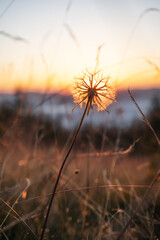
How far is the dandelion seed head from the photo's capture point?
928 millimetres

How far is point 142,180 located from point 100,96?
2.99 m

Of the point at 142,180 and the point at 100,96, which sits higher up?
the point at 100,96

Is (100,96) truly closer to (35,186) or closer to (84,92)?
(84,92)

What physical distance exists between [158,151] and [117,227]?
354 centimetres

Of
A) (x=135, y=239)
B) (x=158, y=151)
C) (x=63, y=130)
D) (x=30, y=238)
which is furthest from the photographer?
(x=158, y=151)

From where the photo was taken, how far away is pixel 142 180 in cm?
358

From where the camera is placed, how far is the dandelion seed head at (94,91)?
3.05 ft

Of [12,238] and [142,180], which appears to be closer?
[12,238]

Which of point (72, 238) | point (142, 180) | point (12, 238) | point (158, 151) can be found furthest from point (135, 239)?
point (158, 151)

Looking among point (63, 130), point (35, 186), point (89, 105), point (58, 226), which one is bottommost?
point (58, 226)

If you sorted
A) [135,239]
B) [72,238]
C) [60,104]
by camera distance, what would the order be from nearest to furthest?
[135,239]
[72,238]
[60,104]

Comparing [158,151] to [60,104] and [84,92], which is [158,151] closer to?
[60,104]

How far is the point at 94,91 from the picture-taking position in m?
0.93

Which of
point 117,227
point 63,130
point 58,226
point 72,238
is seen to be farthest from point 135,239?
point 63,130
